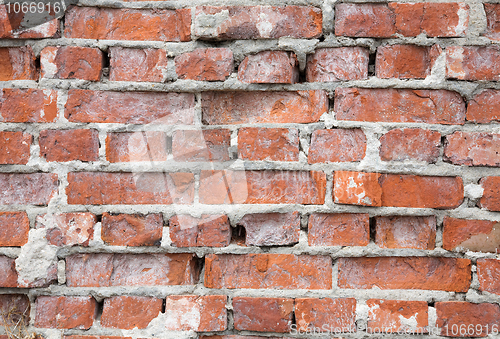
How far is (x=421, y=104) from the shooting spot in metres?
0.77

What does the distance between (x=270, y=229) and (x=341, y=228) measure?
6.8 inches

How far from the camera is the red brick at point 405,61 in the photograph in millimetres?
770

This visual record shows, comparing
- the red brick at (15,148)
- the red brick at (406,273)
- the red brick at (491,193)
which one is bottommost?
the red brick at (406,273)

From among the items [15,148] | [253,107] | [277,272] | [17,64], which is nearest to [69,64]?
[17,64]

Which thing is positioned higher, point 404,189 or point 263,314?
point 404,189

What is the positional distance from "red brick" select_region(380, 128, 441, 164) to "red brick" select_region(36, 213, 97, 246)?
0.74 m

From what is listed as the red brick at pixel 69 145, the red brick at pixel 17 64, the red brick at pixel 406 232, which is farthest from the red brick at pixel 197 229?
the red brick at pixel 17 64

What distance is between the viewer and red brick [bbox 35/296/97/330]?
0.78 m

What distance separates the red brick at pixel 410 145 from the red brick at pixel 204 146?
0.39 meters

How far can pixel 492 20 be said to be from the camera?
0.77 meters

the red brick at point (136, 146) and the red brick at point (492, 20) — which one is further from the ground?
the red brick at point (492, 20)

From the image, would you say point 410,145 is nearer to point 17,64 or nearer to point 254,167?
point 254,167

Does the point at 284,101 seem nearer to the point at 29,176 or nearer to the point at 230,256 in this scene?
the point at 230,256

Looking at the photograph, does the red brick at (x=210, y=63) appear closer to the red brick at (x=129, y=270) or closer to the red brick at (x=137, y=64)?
the red brick at (x=137, y=64)
